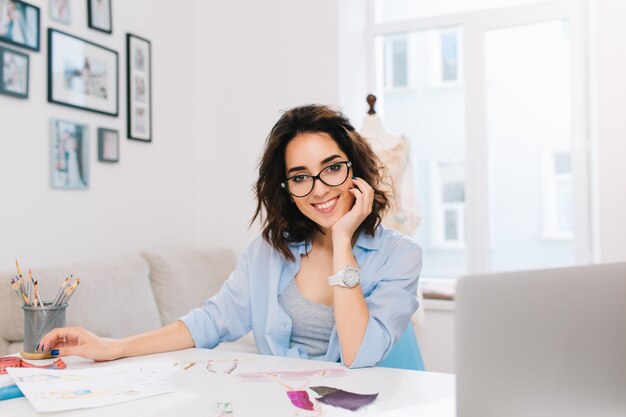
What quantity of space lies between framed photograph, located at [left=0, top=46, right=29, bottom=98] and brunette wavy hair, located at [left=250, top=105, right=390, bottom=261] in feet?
4.36

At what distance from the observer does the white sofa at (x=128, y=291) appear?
206 centimetres

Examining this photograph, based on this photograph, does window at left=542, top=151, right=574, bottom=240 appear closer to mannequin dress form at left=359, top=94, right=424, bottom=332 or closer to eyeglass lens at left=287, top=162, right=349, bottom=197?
mannequin dress form at left=359, top=94, right=424, bottom=332

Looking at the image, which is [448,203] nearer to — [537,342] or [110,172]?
[110,172]

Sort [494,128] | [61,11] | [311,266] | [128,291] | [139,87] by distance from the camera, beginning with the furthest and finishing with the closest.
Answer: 1. [494,128]
2. [139,87]
3. [61,11]
4. [128,291]
5. [311,266]

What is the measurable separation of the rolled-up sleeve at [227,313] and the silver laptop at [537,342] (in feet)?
3.01

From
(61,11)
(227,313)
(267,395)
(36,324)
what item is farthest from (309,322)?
(61,11)

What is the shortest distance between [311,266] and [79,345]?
2.01 feet

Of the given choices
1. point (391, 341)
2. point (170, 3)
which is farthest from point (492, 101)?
point (391, 341)

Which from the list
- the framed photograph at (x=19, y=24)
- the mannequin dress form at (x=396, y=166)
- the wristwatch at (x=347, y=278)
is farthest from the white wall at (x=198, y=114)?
the wristwatch at (x=347, y=278)

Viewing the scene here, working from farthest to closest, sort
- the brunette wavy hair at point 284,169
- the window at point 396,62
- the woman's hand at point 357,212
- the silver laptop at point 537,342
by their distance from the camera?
the window at point 396,62 → the brunette wavy hair at point 284,169 → the woman's hand at point 357,212 → the silver laptop at point 537,342

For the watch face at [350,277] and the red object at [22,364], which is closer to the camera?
the red object at [22,364]

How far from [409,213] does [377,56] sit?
4.39 ft

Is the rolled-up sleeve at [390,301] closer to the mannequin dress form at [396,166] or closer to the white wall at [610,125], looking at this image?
the mannequin dress form at [396,166]

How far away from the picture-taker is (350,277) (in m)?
1.37
